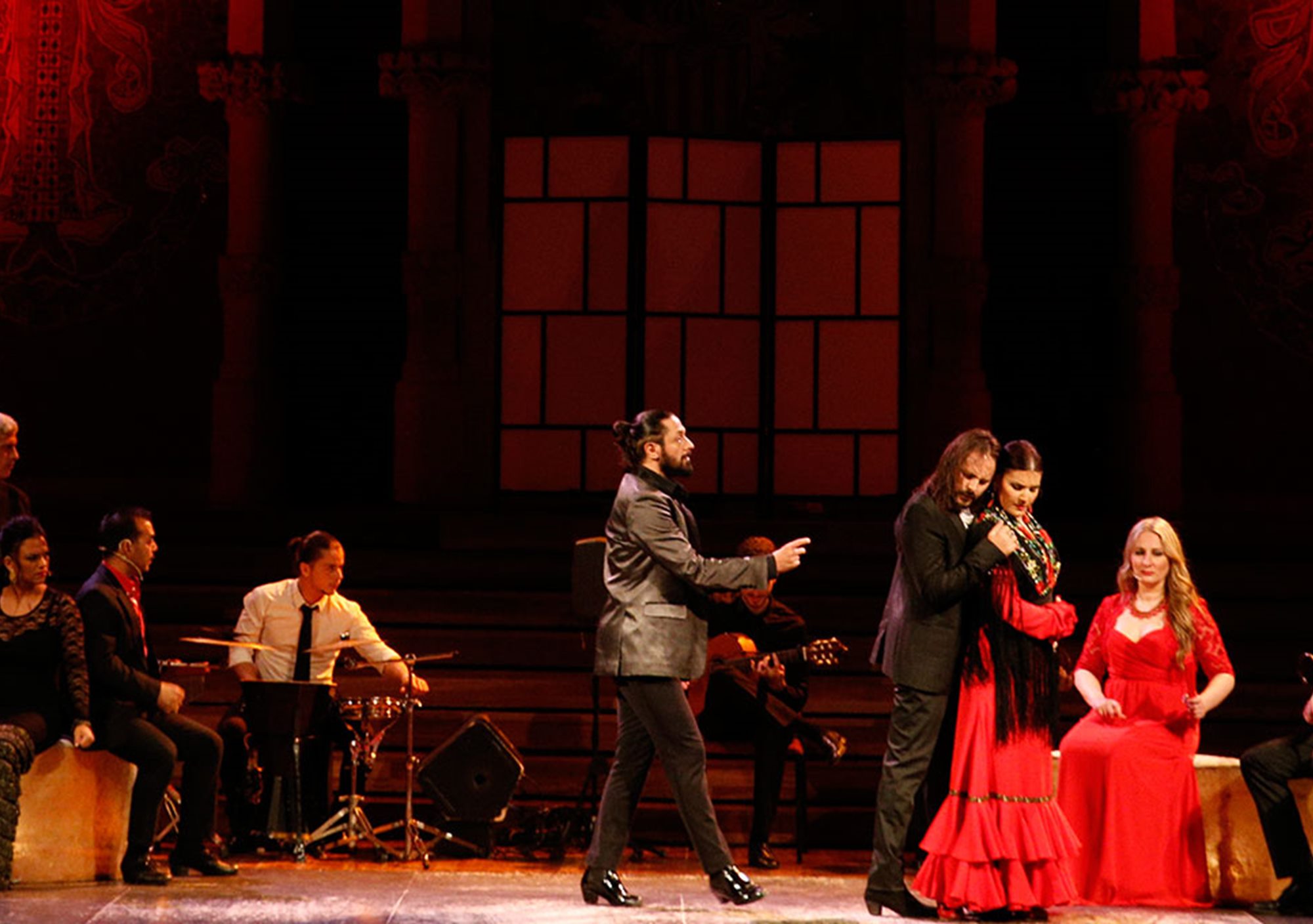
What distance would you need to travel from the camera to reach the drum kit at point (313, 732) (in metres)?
7.53

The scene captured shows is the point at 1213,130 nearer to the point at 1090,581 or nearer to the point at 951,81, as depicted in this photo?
the point at 951,81

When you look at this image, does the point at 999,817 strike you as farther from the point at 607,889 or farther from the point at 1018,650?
the point at 607,889

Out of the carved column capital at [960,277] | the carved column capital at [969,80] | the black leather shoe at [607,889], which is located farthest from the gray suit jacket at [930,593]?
the carved column capital at [969,80]

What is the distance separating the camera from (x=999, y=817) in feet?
19.9

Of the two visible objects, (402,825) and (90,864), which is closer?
(90,864)

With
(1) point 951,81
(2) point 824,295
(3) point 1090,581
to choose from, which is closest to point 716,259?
(2) point 824,295

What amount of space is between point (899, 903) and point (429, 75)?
718 cm

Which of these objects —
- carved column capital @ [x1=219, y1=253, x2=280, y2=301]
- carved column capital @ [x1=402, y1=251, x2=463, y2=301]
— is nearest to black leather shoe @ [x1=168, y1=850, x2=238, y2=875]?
carved column capital @ [x1=402, y1=251, x2=463, y2=301]

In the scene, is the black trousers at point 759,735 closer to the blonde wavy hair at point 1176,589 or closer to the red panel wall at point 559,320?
the blonde wavy hair at point 1176,589

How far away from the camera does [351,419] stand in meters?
12.7

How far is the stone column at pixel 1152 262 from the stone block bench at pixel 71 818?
693 centimetres

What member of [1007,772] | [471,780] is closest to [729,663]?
[471,780]

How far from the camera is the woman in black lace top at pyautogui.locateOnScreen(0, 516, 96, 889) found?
22.2 feet

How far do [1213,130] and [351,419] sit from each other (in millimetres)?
5585
